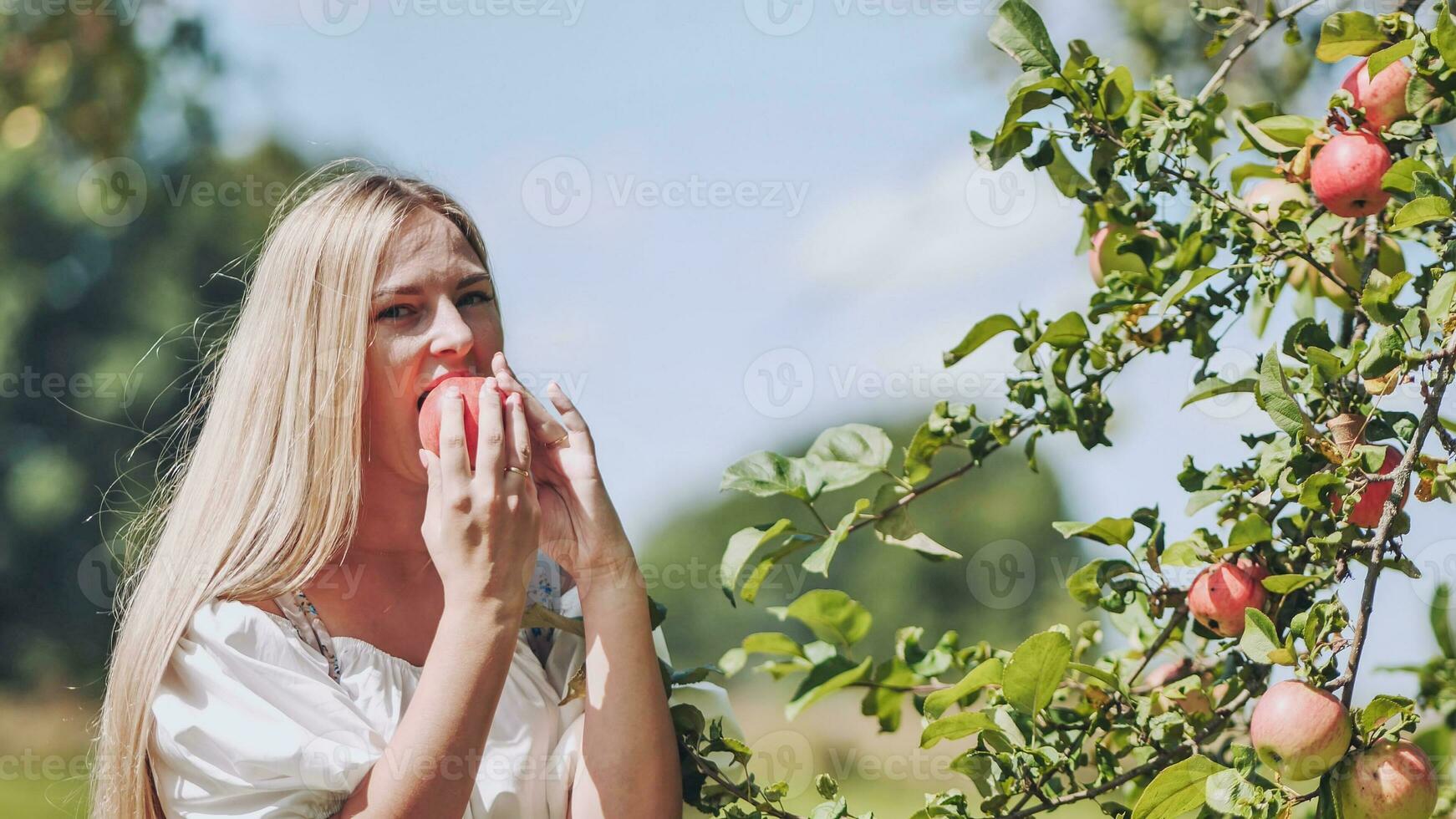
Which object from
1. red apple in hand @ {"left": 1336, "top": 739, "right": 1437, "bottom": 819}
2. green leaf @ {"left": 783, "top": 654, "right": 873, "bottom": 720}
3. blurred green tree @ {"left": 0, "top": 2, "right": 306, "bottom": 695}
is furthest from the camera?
blurred green tree @ {"left": 0, "top": 2, "right": 306, "bottom": 695}

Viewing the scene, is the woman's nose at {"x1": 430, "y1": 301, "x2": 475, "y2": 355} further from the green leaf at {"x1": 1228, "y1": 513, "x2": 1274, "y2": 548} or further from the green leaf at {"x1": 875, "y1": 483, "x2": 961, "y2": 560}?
the green leaf at {"x1": 1228, "y1": 513, "x2": 1274, "y2": 548}

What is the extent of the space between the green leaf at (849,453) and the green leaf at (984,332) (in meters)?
0.09

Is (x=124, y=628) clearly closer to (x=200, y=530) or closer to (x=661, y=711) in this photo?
(x=200, y=530)

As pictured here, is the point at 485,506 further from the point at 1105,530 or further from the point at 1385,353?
the point at 1385,353

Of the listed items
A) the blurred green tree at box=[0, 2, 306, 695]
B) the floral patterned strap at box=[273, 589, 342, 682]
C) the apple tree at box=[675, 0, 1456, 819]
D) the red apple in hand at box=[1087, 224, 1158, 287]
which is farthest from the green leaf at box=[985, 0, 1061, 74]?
the blurred green tree at box=[0, 2, 306, 695]

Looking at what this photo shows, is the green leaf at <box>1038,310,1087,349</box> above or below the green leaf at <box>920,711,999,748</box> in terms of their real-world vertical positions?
above

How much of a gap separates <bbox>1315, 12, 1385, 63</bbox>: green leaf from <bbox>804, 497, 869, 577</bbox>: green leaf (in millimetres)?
456

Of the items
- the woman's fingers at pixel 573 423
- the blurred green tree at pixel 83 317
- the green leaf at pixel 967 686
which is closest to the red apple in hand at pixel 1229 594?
the green leaf at pixel 967 686

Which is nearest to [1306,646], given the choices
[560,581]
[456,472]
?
[456,472]

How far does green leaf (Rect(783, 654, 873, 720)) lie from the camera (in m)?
0.88

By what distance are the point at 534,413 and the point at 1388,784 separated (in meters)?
0.66

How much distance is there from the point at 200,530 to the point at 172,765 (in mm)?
210

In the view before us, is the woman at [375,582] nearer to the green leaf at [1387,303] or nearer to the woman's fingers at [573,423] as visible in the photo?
the woman's fingers at [573,423]

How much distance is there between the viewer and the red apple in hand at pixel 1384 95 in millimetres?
819
